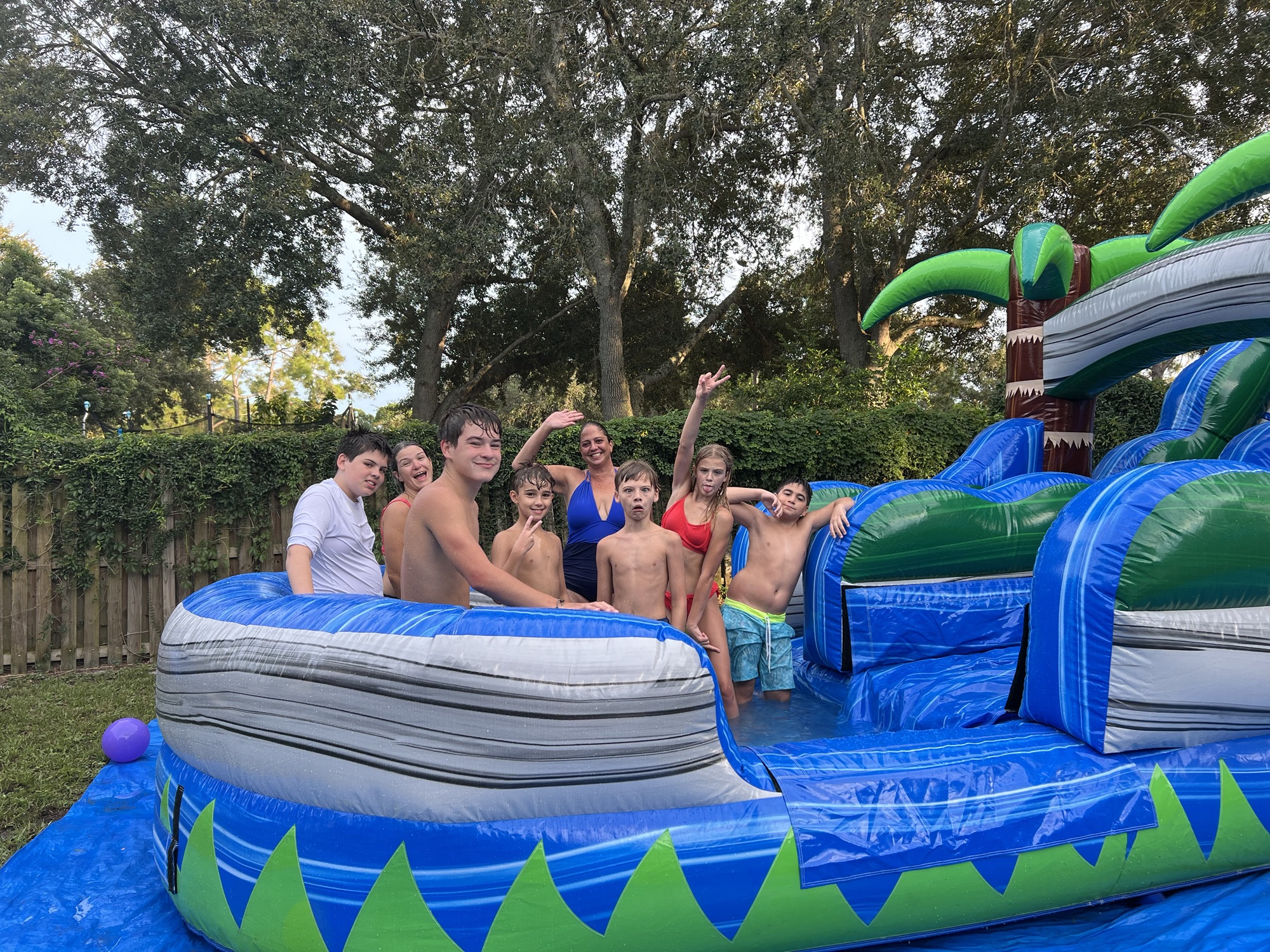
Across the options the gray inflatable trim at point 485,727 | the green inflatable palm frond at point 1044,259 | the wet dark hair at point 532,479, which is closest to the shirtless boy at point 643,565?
the wet dark hair at point 532,479

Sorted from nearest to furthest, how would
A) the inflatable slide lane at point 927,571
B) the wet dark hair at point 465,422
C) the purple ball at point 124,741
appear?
the wet dark hair at point 465,422 < the inflatable slide lane at point 927,571 < the purple ball at point 124,741

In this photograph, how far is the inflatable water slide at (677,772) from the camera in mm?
2080

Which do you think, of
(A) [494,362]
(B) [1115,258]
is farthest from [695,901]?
(A) [494,362]

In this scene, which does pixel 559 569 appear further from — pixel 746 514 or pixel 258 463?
pixel 258 463

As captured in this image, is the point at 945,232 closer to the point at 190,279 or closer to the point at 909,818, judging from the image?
the point at 190,279

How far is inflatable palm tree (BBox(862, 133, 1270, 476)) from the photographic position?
15.1ft

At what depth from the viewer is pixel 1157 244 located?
3.48 meters

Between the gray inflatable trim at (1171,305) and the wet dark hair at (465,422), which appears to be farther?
the gray inflatable trim at (1171,305)

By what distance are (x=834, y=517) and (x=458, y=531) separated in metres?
2.17

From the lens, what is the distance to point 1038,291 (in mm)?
4832

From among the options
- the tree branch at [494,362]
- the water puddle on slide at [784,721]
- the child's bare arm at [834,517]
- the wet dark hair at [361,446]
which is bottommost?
the water puddle on slide at [784,721]

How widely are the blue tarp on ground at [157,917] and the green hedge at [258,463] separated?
3853 mm

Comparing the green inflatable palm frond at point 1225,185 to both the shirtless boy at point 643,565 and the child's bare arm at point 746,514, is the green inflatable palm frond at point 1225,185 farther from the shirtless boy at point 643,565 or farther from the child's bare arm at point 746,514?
the shirtless boy at point 643,565

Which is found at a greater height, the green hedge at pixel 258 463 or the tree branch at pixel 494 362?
the tree branch at pixel 494 362
